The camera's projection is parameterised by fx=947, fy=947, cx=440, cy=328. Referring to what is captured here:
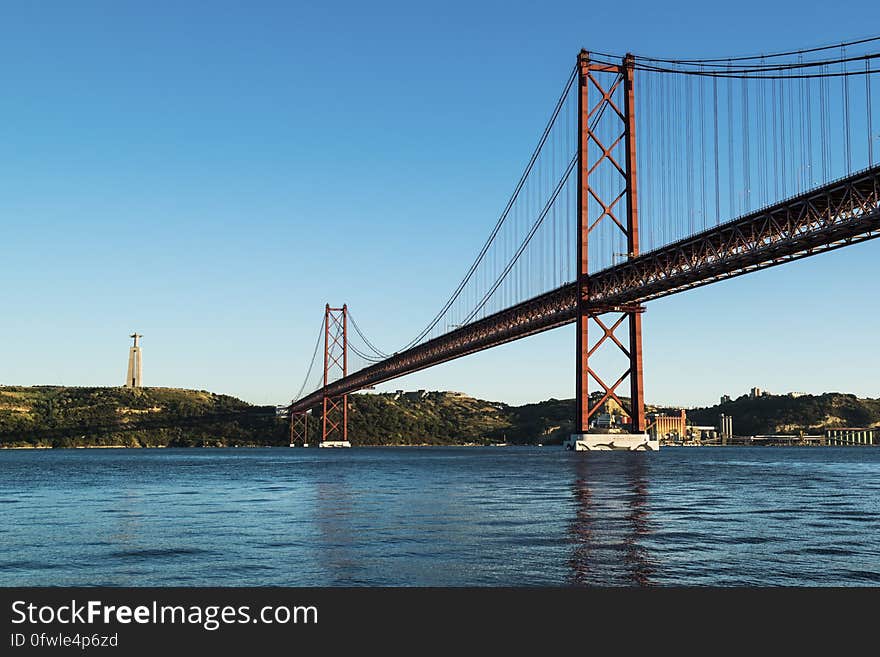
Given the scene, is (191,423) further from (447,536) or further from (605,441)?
(447,536)

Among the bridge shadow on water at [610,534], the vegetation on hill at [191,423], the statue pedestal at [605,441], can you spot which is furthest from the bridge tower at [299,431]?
the bridge shadow on water at [610,534]

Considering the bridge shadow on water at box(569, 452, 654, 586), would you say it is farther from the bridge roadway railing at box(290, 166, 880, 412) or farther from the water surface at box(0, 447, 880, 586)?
the bridge roadway railing at box(290, 166, 880, 412)

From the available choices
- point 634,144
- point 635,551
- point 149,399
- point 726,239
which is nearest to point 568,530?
point 635,551

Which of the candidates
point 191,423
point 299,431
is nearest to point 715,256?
point 299,431

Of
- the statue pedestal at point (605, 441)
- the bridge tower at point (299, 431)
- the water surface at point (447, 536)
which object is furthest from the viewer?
the bridge tower at point (299, 431)

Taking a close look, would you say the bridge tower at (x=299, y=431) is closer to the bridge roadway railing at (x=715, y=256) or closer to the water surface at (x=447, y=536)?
the bridge roadway railing at (x=715, y=256)

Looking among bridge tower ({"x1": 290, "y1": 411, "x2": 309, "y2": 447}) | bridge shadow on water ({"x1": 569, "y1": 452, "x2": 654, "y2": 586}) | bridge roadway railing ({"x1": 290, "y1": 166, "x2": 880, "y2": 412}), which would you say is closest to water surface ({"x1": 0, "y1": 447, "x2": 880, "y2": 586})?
bridge shadow on water ({"x1": 569, "y1": 452, "x2": 654, "y2": 586})
